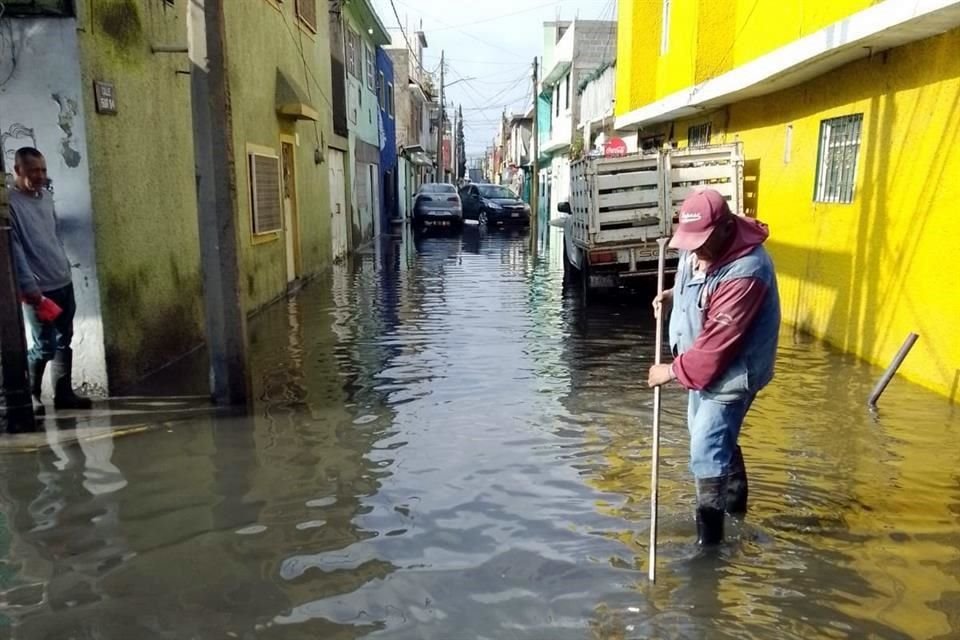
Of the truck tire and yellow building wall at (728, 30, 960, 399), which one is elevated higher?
yellow building wall at (728, 30, 960, 399)

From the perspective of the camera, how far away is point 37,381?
19.0ft

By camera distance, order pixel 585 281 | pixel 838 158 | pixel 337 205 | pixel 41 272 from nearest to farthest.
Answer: pixel 41 272, pixel 838 158, pixel 585 281, pixel 337 205

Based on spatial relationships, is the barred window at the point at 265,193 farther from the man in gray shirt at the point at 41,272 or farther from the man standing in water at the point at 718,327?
the man standing in water at the point at 718,327

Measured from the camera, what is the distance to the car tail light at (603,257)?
33.2 feet

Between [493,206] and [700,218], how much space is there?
1057 inches

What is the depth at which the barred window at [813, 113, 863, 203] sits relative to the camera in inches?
321

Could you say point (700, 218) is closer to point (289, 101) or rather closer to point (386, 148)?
point (289, 101)

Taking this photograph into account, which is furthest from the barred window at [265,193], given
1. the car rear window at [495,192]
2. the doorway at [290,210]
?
the car rear window at [495,192]

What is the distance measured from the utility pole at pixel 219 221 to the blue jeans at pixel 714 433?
3668mm

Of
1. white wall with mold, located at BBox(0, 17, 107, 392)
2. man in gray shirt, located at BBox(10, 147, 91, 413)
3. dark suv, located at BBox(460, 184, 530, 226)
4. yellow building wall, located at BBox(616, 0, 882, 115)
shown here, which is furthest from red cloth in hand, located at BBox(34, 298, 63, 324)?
dark suv, located at BBox(460, 184, 530, 226)

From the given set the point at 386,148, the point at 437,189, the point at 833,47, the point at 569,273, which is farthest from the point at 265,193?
the point at 386,148

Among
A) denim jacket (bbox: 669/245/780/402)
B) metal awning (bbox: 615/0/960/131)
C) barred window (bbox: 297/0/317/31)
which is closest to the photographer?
denim jacket (bbox: 669/245/780/402)

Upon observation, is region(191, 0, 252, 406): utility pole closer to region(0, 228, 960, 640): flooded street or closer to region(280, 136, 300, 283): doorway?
region(0, 228, 960, 640): flooded street

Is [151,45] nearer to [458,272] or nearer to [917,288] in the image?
[917,288]
